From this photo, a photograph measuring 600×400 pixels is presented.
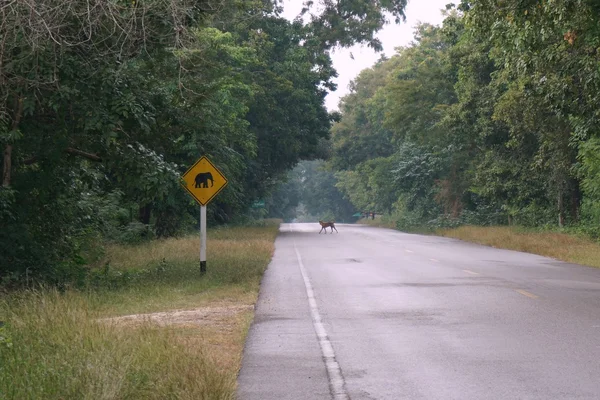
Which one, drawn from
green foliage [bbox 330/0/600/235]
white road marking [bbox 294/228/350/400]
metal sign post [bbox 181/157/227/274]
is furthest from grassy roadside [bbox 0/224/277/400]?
green foliage [bbox 330/0/600/235]

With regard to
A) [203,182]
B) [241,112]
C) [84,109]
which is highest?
[241,112]

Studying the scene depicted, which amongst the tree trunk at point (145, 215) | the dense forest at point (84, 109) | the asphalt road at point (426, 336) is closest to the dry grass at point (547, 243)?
the asphalt road at point (426, 336)

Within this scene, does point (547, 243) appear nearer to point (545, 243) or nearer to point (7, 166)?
point (545, 243)

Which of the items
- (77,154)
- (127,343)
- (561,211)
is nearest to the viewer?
(127,343)

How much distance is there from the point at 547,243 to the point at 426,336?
22.0 metres

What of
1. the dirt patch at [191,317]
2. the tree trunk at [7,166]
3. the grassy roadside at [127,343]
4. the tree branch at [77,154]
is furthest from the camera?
the tree branch at [77,154]

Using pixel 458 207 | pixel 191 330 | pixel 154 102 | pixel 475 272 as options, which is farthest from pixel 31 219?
pixel 458 207

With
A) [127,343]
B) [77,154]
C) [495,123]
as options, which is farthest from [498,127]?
[127,343]

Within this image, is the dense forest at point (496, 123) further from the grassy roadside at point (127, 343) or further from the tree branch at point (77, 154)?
the tree branch at point (77, 154)

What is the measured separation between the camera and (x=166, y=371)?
25.9 ft

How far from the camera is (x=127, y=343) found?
891 cm

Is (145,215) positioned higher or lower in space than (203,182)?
lower

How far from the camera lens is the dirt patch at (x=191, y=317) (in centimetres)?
1212

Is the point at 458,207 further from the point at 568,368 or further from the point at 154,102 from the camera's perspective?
the point at 568,368
